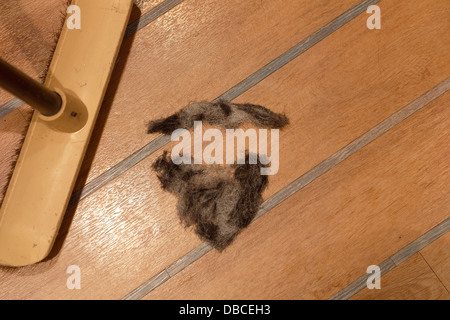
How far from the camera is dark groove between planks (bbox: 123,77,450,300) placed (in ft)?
2.23

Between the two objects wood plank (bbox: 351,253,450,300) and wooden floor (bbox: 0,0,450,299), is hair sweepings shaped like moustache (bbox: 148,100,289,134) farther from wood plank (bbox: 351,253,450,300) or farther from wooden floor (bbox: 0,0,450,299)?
wood plank (bbox: 351,253,450,300)

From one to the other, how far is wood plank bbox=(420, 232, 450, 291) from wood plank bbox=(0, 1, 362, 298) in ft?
1.48

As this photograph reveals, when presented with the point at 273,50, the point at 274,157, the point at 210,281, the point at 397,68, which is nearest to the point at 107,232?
the point at 210,281

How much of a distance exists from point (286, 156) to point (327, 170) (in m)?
0.08

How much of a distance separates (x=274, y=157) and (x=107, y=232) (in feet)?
1.19

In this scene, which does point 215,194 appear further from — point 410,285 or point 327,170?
point 410,285

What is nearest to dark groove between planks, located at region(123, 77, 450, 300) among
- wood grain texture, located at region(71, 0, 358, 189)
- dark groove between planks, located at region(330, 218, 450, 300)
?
dark groove between planks, located at region(330, 218, 450, 300)

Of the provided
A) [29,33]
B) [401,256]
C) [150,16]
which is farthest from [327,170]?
[29,33]

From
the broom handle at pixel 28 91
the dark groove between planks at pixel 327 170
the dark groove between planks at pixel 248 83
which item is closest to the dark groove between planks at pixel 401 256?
the dark groove between planks at pixel 327 170

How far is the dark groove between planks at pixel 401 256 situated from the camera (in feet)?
2.23

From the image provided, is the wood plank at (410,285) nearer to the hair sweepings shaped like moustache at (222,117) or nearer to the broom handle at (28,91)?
the hair sweepings shaped like moustache at (222,117)

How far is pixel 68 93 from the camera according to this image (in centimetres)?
65

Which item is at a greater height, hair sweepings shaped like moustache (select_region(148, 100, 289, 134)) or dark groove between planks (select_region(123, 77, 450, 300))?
hair sweepings shaped like moustache (select_region(148, 100, 289, 134))

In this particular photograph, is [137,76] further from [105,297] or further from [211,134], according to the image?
[105,297]
